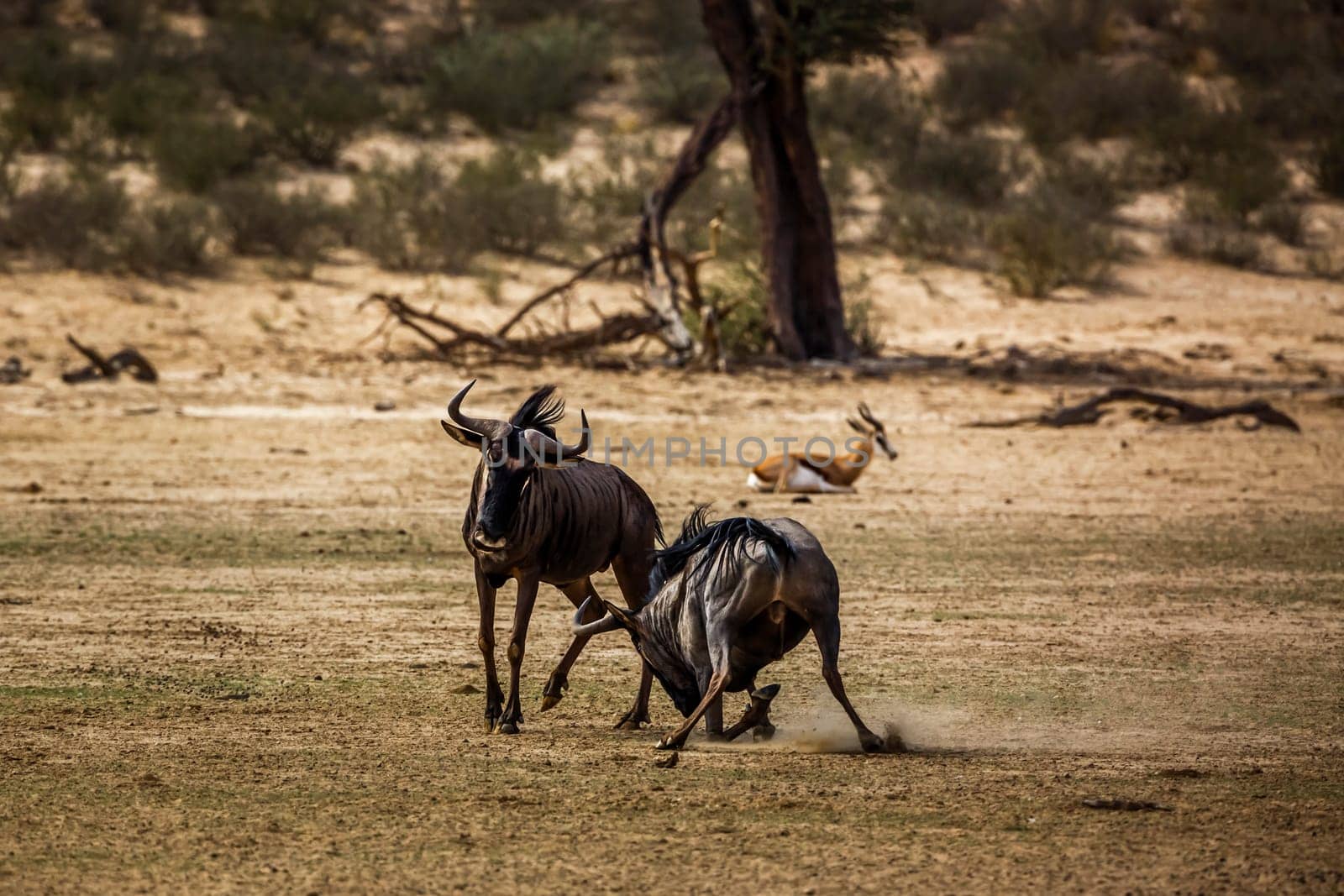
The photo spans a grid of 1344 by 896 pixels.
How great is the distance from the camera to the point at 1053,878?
5.52m

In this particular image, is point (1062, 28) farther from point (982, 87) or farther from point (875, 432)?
point (875, 432)

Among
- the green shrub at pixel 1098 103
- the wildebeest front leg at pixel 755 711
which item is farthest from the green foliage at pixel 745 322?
the wildebeest front leg at pixel 755 711

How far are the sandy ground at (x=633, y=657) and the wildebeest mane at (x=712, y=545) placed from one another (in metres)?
0.73

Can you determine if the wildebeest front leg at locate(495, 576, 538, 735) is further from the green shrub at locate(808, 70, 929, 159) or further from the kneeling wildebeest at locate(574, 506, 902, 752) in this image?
the green shrub at locate(808, 70, 929, 159)

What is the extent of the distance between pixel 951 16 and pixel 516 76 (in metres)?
14.2

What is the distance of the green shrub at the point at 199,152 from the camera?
93.2ft

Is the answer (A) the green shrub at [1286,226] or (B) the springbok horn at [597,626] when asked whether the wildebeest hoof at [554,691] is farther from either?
(A) the green shrub at [1286,226]

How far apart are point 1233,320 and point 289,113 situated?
54.8 feet

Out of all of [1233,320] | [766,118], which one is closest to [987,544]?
[766,118]

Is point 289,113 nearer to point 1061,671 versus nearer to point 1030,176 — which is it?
point 1030,176

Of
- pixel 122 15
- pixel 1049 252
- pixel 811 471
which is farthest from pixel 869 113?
pixel 811 471

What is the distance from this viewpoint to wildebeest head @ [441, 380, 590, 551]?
24.1 ft

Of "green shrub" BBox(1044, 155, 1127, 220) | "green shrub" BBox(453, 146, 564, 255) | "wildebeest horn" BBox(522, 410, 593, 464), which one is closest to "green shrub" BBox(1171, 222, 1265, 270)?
"green shrub" BBox(1044, 155, 1127, 220)

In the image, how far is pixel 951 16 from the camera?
43594 millimetres
